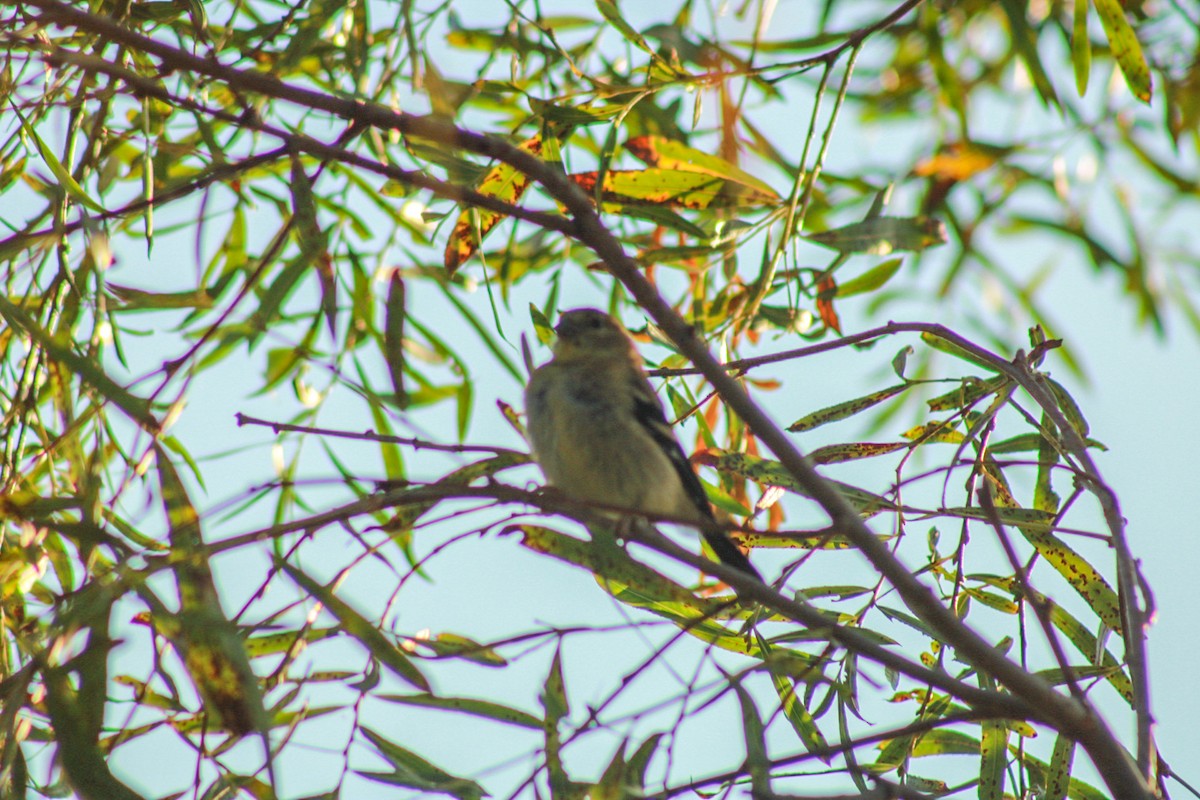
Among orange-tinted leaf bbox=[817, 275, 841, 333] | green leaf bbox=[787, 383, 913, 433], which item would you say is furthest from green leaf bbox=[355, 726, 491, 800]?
orange-tinted leaf bbox=[817, 275, 841, 333]

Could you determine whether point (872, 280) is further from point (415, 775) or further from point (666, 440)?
point (415, 775)

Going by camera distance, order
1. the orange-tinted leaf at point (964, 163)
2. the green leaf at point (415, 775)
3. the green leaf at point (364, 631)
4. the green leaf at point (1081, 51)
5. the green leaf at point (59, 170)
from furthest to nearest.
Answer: the orange-tinted leaf at point (964, 163)
the green leaf at point (1081, 51)
the green leaf at point (59, 170)
the green leaf at point (415, 775)
the green leaf at point (364, 631)

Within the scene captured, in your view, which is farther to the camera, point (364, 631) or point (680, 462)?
point (680, 462)

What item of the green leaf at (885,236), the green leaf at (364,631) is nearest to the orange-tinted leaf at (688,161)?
the green leaf at (885,236)

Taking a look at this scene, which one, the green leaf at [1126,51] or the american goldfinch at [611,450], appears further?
the american goldfinch at [611,450]

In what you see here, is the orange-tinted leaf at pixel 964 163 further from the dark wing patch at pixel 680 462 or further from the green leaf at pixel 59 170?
the green leaf at pixel 59 170

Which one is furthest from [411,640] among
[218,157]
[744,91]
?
[744,91]

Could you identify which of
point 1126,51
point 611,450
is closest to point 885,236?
point 1126,51

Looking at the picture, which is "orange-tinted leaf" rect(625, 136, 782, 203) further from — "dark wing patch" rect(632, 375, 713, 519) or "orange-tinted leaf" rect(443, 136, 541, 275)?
"dark wing patch" rect(632, 375, 713, 519)

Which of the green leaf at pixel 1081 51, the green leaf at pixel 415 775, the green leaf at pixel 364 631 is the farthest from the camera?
the green leaf at pixel 1081 51

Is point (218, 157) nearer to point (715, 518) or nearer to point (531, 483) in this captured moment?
point (531, 483)

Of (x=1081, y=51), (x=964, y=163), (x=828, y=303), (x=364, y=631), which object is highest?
(x=964, y=163)

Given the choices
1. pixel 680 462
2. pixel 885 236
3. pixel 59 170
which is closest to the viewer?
pixel 59 170

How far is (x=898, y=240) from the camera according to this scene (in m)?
3.11
